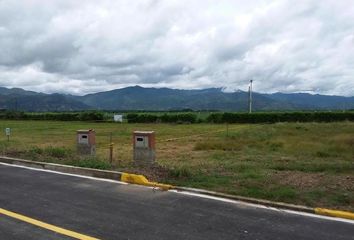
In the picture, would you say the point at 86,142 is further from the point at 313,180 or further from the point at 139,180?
the point at 313,180

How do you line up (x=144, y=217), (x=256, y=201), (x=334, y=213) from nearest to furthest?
(x=144, y=217), (x=334, y=213), (x=256, y=201)

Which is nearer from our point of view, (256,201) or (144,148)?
(256,201)

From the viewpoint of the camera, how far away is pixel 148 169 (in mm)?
11195

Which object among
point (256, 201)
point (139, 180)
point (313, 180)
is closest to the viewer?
point (256, 201)

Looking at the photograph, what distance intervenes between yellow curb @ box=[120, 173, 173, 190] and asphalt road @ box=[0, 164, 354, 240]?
295 millimetres

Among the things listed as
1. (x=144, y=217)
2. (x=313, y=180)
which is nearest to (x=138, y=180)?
(x=144, y=217)

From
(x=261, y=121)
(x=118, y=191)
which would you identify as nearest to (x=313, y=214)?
(x=118, y=191)

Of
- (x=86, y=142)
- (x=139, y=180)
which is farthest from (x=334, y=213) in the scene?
(x=86, y=142)

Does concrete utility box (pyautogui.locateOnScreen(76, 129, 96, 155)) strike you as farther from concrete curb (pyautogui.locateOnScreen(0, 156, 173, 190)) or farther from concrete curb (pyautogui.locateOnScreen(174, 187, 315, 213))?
concrete curb (pyautogui.locateOnScreen(174, 187, 315, 213))

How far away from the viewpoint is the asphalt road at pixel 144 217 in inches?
242

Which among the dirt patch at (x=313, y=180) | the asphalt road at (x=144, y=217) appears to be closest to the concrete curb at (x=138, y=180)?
the asphalt road at (x=144, y=217)

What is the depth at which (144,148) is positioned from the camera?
41.3 feet

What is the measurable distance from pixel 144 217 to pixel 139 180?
9.56 ft

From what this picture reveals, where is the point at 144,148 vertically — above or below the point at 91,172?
above
